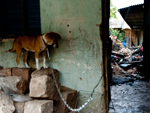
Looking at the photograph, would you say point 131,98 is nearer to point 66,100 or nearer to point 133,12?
point 66,100

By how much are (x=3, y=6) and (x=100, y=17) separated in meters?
2.57

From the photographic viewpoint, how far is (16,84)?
379 centimetres

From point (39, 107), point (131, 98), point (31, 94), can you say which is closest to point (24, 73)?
point (31, 94)

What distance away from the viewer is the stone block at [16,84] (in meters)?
3.80

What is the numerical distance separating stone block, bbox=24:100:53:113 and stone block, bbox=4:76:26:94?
54 cm

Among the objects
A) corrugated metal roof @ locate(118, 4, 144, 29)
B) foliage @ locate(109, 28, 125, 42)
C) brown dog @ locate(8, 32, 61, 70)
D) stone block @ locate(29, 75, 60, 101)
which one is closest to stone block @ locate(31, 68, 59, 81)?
brown dog @ locate(8, 32, 61, 70)

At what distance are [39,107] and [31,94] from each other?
0.46 metres

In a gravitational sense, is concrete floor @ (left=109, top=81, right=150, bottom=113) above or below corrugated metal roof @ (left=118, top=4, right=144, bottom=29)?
below

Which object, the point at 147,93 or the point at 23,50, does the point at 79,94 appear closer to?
the point at 23,50

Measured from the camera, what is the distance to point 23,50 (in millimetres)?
4547

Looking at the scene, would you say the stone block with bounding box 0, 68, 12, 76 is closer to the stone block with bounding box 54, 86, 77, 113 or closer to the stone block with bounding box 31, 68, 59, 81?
the stone block with bounding box 31, 68, 59, 81

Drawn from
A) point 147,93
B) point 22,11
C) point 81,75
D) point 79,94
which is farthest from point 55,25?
point 147,93

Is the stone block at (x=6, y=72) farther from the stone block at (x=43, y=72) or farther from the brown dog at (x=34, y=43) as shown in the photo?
the stone block at (x=43, y=72)

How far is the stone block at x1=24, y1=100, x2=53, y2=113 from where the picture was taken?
3.16 m
